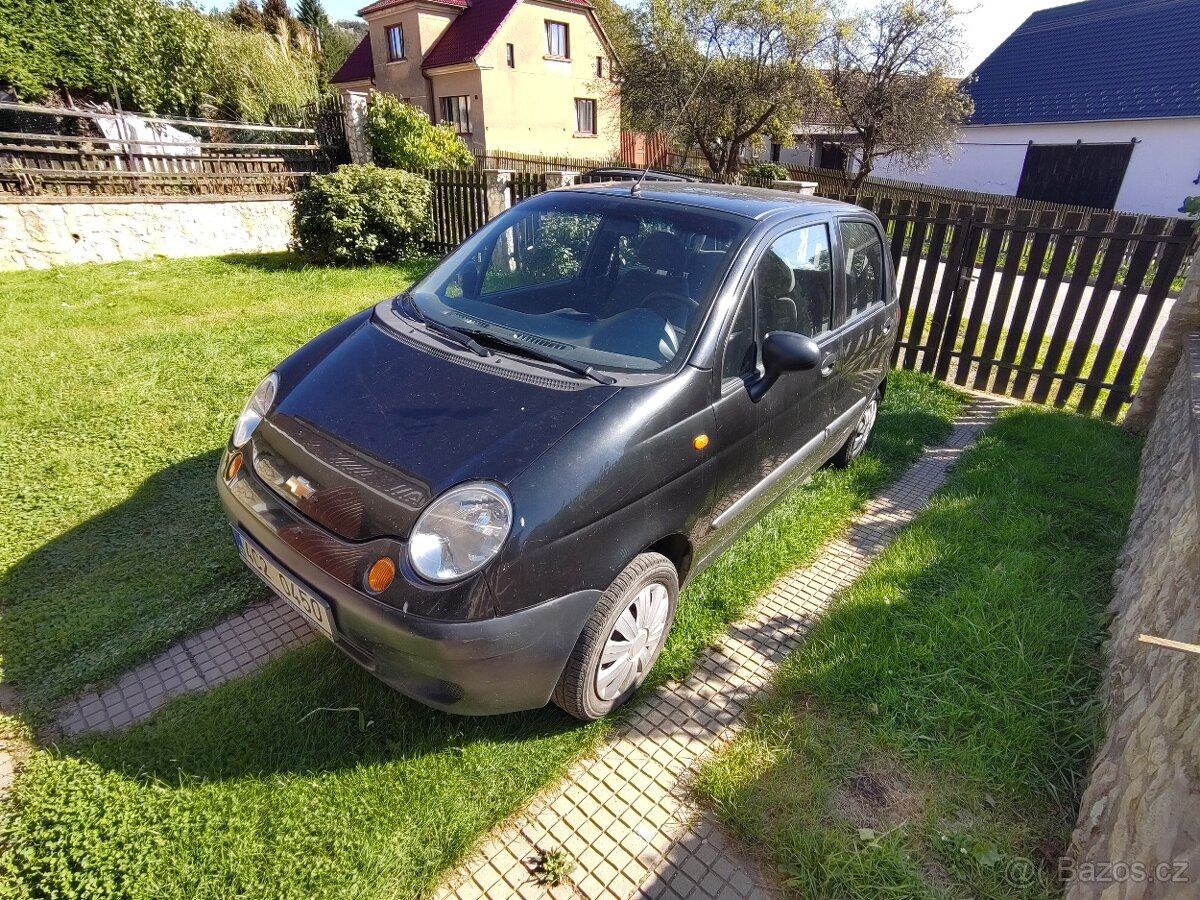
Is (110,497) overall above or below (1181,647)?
below

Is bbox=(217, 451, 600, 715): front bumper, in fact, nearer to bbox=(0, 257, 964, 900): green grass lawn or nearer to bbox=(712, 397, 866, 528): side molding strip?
bbox=(0, 257, 964, 900): green grass lawn

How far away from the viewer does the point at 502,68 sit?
24609mm

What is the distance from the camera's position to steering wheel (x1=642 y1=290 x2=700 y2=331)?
2.54 metres

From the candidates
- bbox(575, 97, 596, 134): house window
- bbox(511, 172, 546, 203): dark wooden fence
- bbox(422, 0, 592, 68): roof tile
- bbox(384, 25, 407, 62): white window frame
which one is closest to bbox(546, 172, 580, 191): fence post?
bbox(511, 172, 546, 203): dark wooden fence

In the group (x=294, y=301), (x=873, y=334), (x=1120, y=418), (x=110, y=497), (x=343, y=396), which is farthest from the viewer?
(x=294, y=301)

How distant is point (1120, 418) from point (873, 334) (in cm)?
331

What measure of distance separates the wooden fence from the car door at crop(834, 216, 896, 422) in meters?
9.74

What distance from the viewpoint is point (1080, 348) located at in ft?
18.0

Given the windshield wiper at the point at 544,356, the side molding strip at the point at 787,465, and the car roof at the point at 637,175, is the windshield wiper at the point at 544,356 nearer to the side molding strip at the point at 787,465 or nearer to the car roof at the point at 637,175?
the side molding strip at the point at 787,465

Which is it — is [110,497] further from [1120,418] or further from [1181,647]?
[1120,418]

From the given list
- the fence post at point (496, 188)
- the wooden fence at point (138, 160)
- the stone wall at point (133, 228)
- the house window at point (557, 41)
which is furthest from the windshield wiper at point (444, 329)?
the house window at point (557, 41)

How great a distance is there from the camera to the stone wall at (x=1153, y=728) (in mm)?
1526

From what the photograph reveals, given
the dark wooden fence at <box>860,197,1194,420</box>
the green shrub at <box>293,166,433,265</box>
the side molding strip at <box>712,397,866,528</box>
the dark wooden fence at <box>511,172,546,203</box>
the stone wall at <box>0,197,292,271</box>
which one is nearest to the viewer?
the side molding strip at <box>712,397,866,528</box>

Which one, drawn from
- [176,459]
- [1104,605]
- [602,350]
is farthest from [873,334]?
[176,459]
